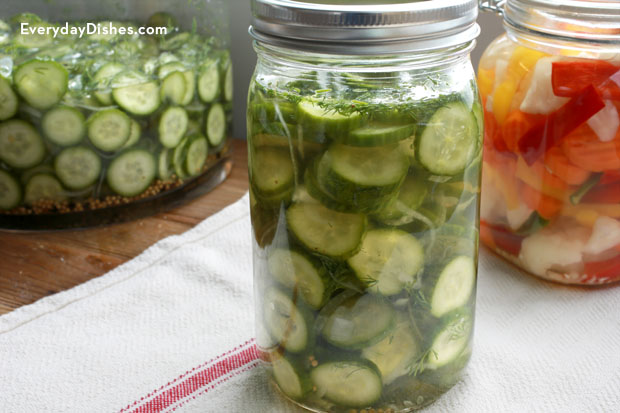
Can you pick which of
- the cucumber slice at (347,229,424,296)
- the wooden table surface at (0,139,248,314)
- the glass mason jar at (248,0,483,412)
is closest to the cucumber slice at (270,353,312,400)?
the glass mason jar at (248,0,483,412)

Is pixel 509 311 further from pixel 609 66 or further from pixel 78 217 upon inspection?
pixel 78 217

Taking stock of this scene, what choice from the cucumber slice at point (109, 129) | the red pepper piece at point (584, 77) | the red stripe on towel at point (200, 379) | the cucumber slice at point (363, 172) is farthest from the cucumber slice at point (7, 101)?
the red pepper piece at point (584, 77)

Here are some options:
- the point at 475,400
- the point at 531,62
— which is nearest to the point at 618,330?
the point at 475,400

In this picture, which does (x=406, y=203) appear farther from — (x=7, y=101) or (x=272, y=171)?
(x=7, y=101)

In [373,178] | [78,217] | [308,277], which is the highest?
[373,178]

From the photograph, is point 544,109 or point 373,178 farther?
point 544,109

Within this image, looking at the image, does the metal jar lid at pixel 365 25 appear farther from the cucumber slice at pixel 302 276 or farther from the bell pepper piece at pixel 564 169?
the bell pepper piece at pixel 564 169
